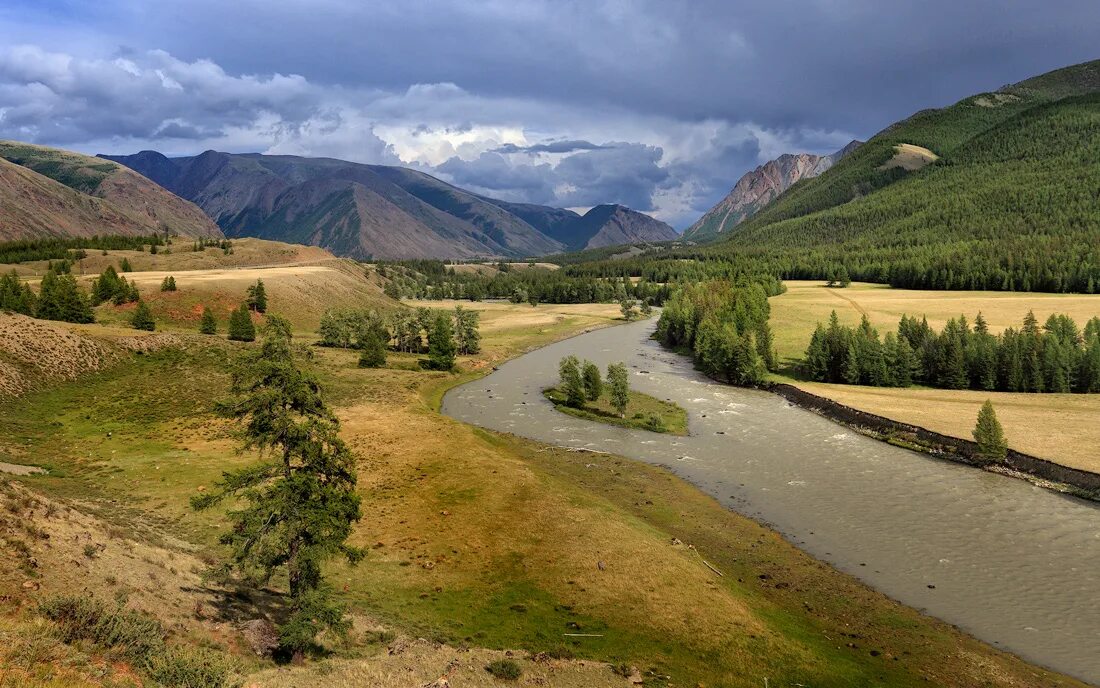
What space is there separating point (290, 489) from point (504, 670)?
536 inches

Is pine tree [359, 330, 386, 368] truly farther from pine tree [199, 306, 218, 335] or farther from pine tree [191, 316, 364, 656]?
pine tree [191, 316, 364, 656]

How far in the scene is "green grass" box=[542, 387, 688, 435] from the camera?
90625 millimetres

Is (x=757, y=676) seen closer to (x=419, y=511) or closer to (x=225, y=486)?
(x=225, y=486)

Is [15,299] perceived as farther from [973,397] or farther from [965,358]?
[965,358]

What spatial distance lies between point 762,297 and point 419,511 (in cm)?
14879

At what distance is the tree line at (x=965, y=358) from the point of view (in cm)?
9869

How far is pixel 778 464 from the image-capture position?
240 ft

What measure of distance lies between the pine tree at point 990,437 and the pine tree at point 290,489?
72.4 metres

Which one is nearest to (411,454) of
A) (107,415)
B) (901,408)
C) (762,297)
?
(107,415)

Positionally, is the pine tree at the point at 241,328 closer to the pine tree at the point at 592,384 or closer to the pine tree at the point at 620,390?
the pine tree at the point at 592,384

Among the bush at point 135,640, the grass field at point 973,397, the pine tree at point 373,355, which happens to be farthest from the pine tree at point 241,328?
the bush at point 135,640

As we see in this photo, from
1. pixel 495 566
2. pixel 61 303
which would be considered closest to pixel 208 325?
pixel 61 303

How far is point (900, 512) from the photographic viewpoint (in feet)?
191

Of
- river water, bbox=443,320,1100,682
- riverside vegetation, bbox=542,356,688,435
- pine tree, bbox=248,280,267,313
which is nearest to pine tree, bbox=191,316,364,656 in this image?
river water, bbox=443,320,1100,682
